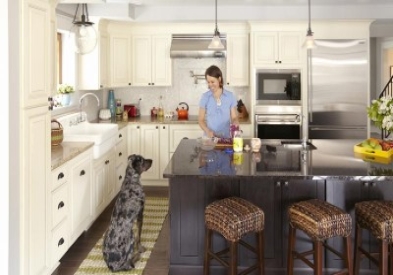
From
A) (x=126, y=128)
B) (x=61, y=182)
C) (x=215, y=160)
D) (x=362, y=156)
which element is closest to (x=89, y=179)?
(x=61, y=182)

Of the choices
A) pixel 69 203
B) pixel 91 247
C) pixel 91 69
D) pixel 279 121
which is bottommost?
pixel 91 247

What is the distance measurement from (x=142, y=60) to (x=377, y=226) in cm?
458

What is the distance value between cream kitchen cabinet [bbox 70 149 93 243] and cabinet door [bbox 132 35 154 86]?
8.34 feet

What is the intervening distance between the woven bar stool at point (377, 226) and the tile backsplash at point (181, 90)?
158 inches

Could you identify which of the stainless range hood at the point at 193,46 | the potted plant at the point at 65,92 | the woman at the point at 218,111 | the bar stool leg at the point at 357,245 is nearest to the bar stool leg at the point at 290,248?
the bar stool leg at the point at 357,245

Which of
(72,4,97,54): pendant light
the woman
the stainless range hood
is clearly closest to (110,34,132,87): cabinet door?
the stainless range hood

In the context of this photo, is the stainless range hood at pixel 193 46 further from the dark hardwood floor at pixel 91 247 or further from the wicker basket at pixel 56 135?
the wicker basket at pixel 56 135

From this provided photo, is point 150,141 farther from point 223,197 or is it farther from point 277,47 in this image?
point 223,197

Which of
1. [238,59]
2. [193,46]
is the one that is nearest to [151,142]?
[193,46]

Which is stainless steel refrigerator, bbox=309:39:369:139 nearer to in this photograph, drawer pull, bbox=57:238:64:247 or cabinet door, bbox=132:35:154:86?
cabinet door, bbox=132:35:154:86

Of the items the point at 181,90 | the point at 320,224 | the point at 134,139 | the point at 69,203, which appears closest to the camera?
the point at 320,224

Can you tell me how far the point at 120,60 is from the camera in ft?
21.6

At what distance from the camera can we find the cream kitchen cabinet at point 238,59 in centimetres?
647

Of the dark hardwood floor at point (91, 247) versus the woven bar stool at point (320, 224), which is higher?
the woven bar stool at point (320, 224)
